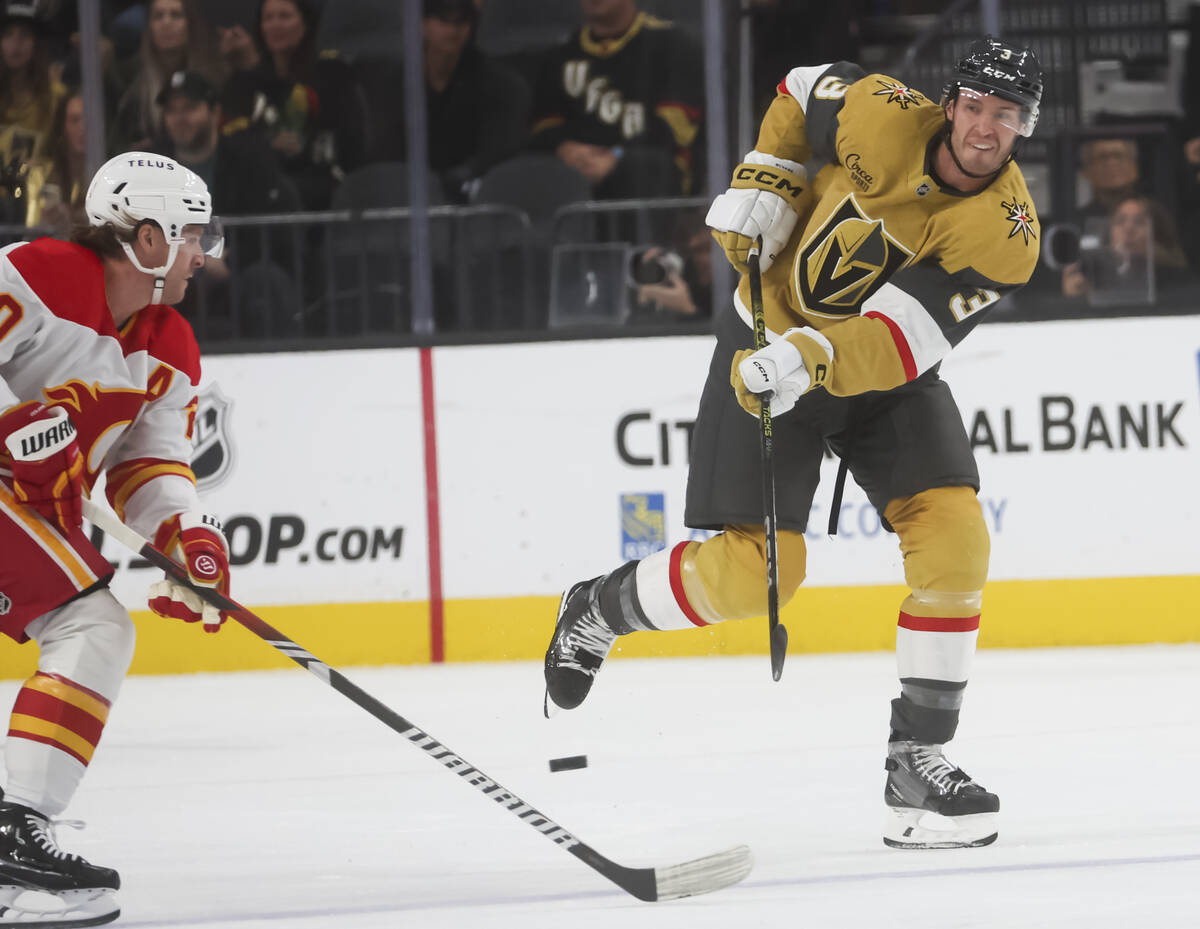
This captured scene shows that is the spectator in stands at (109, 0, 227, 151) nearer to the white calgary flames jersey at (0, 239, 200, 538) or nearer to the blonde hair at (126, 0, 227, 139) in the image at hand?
the blonde hair at (126, 0, 227, 139)

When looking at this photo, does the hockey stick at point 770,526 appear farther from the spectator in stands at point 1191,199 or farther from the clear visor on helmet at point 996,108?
the spectator in stands at point 1191,199

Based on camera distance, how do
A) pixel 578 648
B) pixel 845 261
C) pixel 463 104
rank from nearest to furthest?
1. pixel 845 261
2. pixel 578 648
3. pixel 463 104

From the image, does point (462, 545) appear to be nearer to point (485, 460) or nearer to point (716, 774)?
point (485, 460)

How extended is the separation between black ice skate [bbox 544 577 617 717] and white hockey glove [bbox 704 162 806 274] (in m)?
0.64

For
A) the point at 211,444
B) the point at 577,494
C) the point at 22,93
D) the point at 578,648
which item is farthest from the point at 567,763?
the point at 22,93

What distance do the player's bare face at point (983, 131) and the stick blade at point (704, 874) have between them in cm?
110

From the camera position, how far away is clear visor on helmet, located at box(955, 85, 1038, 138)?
2541 mm

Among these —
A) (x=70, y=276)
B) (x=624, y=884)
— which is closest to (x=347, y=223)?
(x=70, y=276)

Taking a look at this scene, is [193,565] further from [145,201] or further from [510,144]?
[510,144]

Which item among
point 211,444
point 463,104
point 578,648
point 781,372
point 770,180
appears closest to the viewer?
point 781,372

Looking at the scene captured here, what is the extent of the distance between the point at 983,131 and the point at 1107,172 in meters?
2.84

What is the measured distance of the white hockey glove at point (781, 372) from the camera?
2.52 m

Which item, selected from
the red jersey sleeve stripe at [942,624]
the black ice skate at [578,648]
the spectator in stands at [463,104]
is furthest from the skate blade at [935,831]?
the spectator in stands at [463,104]

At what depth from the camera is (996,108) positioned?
8.34ft
